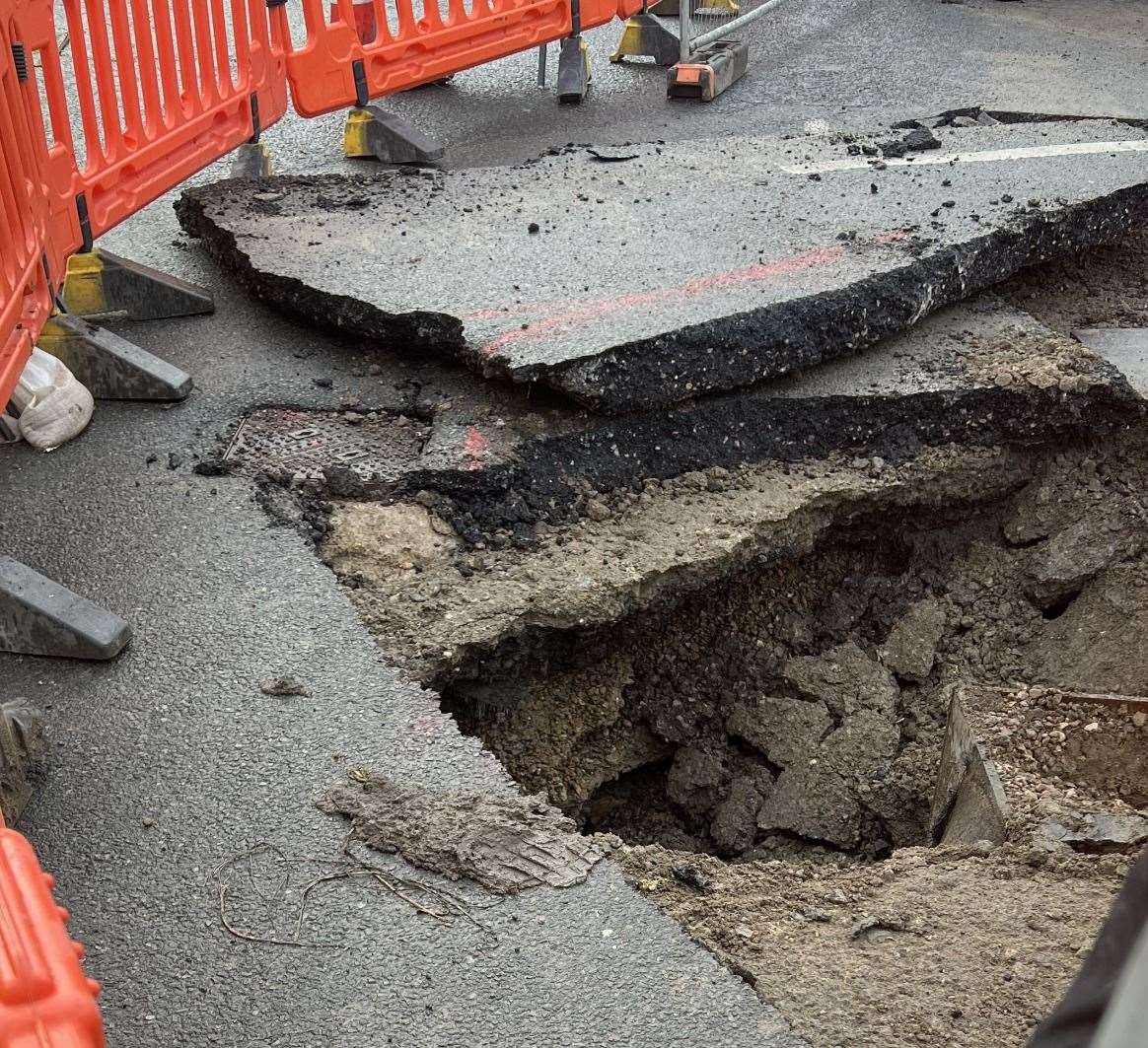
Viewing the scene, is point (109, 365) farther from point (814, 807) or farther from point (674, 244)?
point (814, 807)

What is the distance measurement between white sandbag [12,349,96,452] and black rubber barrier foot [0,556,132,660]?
3.12 ft

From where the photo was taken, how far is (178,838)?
2713mm

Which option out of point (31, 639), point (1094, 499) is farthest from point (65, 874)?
point (1094, 499)

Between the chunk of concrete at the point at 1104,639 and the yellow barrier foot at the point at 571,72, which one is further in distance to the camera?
the yellow barrier foot at the point at 571,72

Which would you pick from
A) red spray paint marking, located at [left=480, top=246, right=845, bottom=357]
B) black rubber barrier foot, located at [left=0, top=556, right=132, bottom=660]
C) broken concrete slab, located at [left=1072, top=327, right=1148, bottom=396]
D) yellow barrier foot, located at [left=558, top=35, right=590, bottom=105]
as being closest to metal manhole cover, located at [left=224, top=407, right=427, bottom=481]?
red spray paint marking, located at [left=480, top=246, right=845, bottom=357]

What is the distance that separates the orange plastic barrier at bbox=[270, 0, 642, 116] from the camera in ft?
19.0

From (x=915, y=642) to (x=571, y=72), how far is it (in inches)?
176

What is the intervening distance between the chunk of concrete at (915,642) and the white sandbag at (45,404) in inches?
106

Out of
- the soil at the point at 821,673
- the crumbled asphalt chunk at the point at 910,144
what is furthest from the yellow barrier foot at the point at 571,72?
the soil at the point at 821,673

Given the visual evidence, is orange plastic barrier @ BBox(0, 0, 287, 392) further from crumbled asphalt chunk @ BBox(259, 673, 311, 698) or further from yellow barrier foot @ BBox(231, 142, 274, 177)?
crumbled asphalt chunk @ BBox(259, 673, 311, 698)

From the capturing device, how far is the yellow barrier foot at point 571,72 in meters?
7.34

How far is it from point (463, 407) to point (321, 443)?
1.49ft

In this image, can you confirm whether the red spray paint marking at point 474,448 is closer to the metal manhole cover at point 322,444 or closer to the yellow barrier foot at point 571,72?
the metal manhole cover at point 322,444

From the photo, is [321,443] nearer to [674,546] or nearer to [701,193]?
[674,546]
